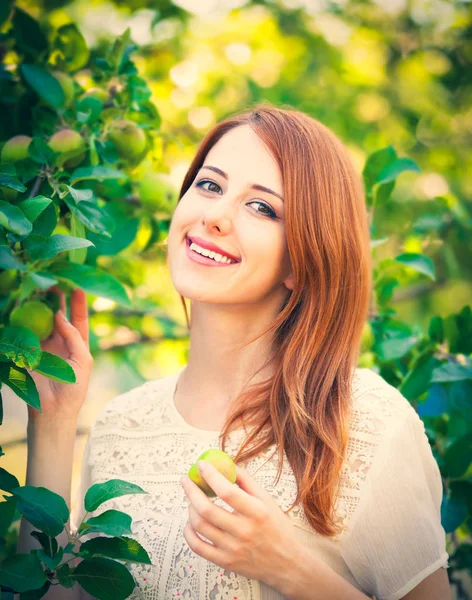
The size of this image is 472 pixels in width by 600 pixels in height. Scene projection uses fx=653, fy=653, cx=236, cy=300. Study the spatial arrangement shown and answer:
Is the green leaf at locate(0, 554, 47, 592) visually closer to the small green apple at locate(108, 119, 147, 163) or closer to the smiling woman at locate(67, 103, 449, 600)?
the smiling woman at locate(67, 103, 449, 600)

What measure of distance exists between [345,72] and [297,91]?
0.94ft

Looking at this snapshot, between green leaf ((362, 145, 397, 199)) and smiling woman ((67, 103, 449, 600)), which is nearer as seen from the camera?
smiling woman ((67, 103, 449, 600))

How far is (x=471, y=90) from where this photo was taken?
122 inches

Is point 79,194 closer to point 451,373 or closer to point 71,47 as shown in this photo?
point 71,47

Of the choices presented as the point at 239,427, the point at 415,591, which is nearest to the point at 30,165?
the point at 239,427

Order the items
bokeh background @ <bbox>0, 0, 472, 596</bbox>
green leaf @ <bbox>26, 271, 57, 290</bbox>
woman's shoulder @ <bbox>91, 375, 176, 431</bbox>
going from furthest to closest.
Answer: bokeh background @ <bbox>0, 0, 472, 596</bbox>
woman's shoulder @ <bbox>91, 375, 176, 431</bbox>
green leaf @ <bbox>26, 271, 57, 290</bbox>

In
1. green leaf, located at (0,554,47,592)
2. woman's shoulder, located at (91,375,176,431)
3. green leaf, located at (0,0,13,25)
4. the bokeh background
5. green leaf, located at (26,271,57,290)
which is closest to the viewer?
green leaf, located at (0,554,47,592)

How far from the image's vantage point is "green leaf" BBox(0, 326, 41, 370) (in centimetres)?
98

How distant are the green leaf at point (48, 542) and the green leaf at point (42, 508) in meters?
0.01

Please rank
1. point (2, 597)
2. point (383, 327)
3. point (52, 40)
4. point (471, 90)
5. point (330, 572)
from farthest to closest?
1. point (471, 90)
2. point (383, 327)
3. point (52, 40)
4. point (330, 572)
5. point (2, 597)

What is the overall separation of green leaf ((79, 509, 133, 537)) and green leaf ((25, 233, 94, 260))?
41 centimetres

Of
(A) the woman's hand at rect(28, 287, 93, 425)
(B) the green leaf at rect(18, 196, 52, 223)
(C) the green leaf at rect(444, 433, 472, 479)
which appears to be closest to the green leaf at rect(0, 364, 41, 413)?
(B) the green leaf at rect(18, 196, 52, 223)

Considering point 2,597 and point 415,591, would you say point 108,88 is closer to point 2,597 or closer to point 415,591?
point 2,597

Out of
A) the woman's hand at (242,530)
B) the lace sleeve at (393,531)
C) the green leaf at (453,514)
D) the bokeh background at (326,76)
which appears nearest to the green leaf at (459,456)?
the green leaf at (453,514)
